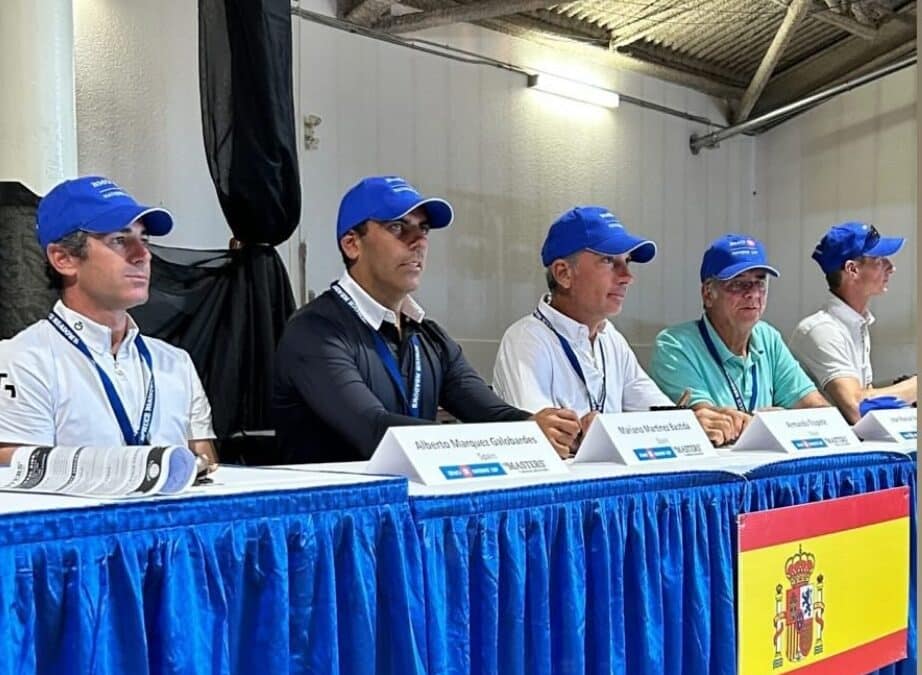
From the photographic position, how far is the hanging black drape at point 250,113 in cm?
278

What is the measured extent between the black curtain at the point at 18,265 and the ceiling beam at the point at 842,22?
310cm

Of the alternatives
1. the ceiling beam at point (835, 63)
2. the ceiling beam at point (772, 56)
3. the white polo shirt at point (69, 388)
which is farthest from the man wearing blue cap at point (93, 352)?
the ceiling beam at point (835, 63)

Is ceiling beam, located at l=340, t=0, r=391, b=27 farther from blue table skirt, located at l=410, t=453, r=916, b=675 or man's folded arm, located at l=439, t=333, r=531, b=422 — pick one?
blue table skirt, located at l=410, t=453, r=916, b=675

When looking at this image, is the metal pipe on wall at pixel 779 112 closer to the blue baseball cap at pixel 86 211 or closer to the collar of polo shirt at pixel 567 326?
the collar of polo shirt at pixel 567 326

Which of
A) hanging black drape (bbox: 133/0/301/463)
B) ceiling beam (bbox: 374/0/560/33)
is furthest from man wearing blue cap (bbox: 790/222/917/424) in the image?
hanging black drape (bbox: 133/0/301/463)

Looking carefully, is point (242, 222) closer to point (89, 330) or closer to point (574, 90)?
point (89, 330)

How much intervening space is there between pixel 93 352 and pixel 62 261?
158mm

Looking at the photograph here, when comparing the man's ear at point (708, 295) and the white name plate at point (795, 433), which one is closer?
the white name plate at point (795, 433)

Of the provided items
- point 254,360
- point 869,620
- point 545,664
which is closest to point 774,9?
point 254,360

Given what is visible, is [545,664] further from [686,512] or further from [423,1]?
[423,1]

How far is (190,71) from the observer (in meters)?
3.24

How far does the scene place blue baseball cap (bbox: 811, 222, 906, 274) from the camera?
314 centimetres

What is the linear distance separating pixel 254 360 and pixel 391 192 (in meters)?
1.04

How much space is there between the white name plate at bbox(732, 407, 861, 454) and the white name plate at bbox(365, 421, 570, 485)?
0.50 metres
